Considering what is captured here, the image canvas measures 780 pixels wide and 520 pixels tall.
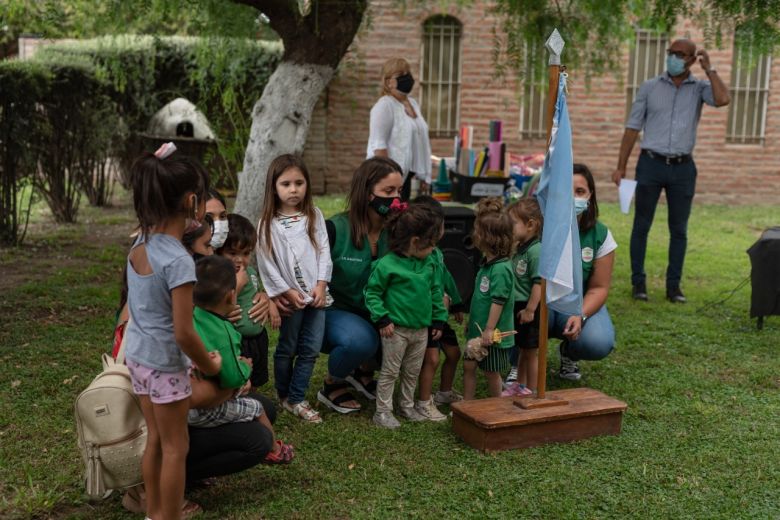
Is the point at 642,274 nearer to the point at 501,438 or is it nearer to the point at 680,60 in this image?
the point at 680,60

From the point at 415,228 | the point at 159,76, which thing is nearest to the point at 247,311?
the point at 415,228

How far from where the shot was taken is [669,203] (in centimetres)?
738

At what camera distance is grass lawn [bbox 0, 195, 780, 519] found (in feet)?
11.6

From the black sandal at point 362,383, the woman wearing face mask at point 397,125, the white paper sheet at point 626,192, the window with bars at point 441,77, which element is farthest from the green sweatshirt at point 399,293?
the window with bars at point 441,77

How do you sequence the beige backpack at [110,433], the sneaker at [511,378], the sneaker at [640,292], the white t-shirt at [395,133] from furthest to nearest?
the sneaker at [640,292] < the white t-shirt at [395,133] < the sneaker at [511,378] < the beige backpack at [110,433]

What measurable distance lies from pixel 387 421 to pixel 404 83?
10.0 ft

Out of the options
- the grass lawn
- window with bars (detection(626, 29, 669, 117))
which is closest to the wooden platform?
the grass lawn

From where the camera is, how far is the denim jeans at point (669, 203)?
728cm

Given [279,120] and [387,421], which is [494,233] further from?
[279,120]

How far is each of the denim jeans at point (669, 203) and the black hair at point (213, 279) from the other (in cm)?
496

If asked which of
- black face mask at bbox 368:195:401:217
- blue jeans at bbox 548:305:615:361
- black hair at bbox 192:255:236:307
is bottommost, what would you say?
blue jeans at bbox 548:305:615:361

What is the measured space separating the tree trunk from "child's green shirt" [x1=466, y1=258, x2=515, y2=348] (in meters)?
3.50

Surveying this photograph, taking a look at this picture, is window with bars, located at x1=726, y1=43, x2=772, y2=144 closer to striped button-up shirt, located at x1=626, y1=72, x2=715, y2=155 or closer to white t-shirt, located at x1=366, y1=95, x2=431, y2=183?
striped button-up shirt, located at x1=626, y1=72, x2=715, y2=155

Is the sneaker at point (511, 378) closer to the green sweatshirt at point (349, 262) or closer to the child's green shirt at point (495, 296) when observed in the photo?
the child's green shirt at point (495, 296)
